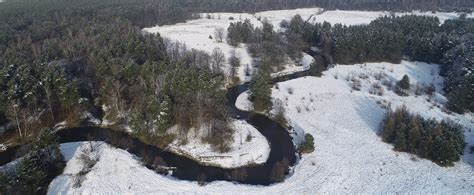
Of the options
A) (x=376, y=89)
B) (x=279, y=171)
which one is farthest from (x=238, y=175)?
(x=376, y=89)

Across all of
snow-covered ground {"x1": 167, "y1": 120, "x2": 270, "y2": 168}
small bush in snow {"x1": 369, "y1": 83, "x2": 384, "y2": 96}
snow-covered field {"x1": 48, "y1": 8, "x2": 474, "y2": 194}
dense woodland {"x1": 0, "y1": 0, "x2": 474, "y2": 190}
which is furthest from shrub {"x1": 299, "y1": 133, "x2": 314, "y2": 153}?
small bush in snow {"x1": 369, "y1": 83, "x2": 384, "y2": 96}

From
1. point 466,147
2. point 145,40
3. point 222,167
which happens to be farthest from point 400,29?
point 222,167

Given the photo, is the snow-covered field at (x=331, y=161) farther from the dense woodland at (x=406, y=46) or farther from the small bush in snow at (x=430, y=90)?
the dense woodland at (x=406, y=46)

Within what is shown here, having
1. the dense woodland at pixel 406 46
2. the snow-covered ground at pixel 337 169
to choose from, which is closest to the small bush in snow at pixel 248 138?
the snow-covered ground at pixel 337 169

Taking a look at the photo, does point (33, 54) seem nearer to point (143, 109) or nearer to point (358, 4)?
point (143, 109)

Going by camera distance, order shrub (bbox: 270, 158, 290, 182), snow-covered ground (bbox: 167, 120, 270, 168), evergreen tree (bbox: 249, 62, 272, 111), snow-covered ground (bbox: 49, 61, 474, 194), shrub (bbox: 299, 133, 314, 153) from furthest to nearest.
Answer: evergreen tree (bbox: 249, 62, 272, 111) → shrub (bbox: 299, 133, 314, 153) → snow-covered ground (bbox: 167, 120, 270, 168) → shrub (bbox: 270, 158, 290, 182) → snow-covered ground (bbox: 49, 61, 474, 194)

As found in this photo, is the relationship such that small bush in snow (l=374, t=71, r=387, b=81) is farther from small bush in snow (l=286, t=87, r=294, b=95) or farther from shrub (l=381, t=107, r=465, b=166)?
shrub (l=381, t=107, r=465, b=166)

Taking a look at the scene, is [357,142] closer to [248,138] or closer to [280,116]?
[280,116]
